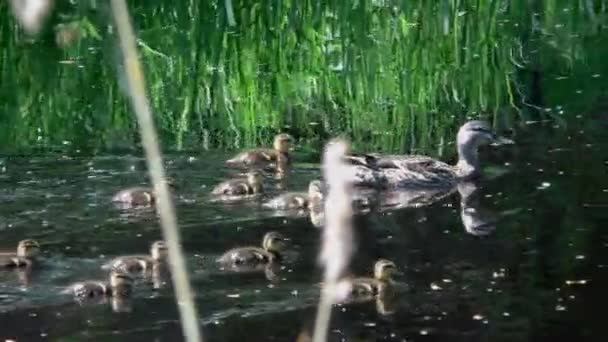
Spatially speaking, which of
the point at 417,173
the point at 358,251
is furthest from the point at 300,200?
the point at 417,173

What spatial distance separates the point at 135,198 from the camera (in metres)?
7.77

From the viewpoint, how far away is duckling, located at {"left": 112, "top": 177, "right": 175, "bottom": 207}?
25.4ft

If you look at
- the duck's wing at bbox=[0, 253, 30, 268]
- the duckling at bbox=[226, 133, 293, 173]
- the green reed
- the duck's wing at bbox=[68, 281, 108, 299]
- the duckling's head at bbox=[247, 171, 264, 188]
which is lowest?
the duck's wing at bbox=[68, 281, 108, 299]

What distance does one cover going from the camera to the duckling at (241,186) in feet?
26.0

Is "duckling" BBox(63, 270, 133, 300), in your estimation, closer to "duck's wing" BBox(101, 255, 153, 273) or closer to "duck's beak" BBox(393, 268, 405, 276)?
"duck's wing" BBox(101, 255, 153, 273)

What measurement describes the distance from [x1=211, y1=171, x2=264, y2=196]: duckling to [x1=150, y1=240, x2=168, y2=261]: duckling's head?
47.5 inches

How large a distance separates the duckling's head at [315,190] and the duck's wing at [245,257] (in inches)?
46.2

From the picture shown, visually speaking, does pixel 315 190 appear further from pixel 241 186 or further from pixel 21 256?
pixel 21 256

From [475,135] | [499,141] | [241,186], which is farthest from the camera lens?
[499,141]

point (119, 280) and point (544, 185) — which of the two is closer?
point (119, 280)

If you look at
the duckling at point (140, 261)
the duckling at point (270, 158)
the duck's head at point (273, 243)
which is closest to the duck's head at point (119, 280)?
the duckling at point (140, 261)

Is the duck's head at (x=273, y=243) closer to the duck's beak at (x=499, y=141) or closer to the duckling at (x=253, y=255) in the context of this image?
the duckling at (x=253, y=255)

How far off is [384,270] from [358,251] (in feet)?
2.53

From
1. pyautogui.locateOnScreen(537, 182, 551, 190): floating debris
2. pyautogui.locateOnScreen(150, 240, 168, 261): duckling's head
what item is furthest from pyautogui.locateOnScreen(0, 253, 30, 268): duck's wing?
pyautogui.locateOnScreen(537, 182, 551, 190): floating debris
